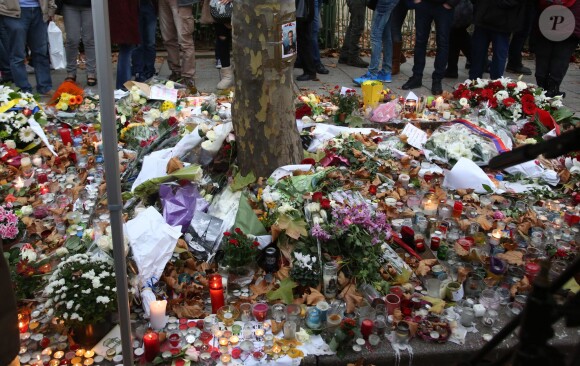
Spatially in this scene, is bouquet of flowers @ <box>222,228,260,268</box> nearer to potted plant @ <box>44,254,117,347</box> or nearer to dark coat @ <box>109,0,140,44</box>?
potted plant @ <box>44,254,117,347</box>

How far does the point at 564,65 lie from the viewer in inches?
273

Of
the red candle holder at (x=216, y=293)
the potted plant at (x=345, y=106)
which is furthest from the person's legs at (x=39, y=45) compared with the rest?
the red candle holder at (x=216, y=293)

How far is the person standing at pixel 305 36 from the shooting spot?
7.57 m

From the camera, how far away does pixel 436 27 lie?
24.1 ft

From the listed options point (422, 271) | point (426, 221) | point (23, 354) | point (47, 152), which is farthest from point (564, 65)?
point (23, 354)

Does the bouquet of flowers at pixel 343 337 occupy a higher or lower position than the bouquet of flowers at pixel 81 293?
lower

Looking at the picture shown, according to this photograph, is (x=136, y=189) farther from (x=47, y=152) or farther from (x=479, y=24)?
(x=479, y=24)

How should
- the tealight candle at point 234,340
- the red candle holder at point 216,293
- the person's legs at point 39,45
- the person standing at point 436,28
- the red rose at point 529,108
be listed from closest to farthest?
the tealight candle at point 234,340 → the red candle holder at point 216,293 → the red rose at point 529,108 → the person's legs at point 39,45 → the person standing at point 436,28

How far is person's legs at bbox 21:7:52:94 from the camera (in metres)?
7.03

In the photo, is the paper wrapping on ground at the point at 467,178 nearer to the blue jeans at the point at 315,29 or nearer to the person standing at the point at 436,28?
the person standing at the point at 436,28

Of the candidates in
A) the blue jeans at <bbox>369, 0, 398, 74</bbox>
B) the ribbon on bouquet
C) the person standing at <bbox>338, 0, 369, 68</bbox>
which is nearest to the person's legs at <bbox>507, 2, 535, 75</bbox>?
the blue jeans at <bbox>369, 0, 398, 74</bbox>

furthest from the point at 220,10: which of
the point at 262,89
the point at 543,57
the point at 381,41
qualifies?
the point at 543,57

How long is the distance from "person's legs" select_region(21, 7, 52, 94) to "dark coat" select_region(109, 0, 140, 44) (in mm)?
942

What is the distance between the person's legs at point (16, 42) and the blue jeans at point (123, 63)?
118 cm
